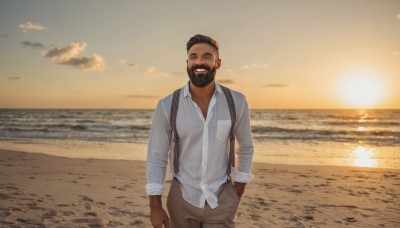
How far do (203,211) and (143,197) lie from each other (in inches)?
183

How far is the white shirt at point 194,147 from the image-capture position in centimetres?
237

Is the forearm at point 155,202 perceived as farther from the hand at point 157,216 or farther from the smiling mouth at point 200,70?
the smiling mouth at point 200,70

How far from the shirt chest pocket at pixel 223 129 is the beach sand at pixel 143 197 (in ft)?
11.1

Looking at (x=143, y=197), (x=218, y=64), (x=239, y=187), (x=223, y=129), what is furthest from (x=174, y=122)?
(x=143, y=197)

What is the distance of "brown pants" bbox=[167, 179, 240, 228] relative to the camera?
2393 mm

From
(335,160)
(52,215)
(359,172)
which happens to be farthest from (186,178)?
(335,160)

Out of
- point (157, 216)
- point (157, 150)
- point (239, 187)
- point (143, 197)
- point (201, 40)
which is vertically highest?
Result: point (201, 40)

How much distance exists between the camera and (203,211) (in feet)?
7.80

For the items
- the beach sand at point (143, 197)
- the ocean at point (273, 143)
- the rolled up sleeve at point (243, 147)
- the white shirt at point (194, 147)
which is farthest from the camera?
the ocean at point (273, 143)

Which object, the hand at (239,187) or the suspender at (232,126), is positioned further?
the hand at (239,187)

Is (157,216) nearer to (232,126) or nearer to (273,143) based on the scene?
(232,126)

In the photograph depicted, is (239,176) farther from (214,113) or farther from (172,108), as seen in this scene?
(172,108)

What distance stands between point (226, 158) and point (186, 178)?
32cm

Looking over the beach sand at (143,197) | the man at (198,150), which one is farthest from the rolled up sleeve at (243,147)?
the beach sand at (143,197)
